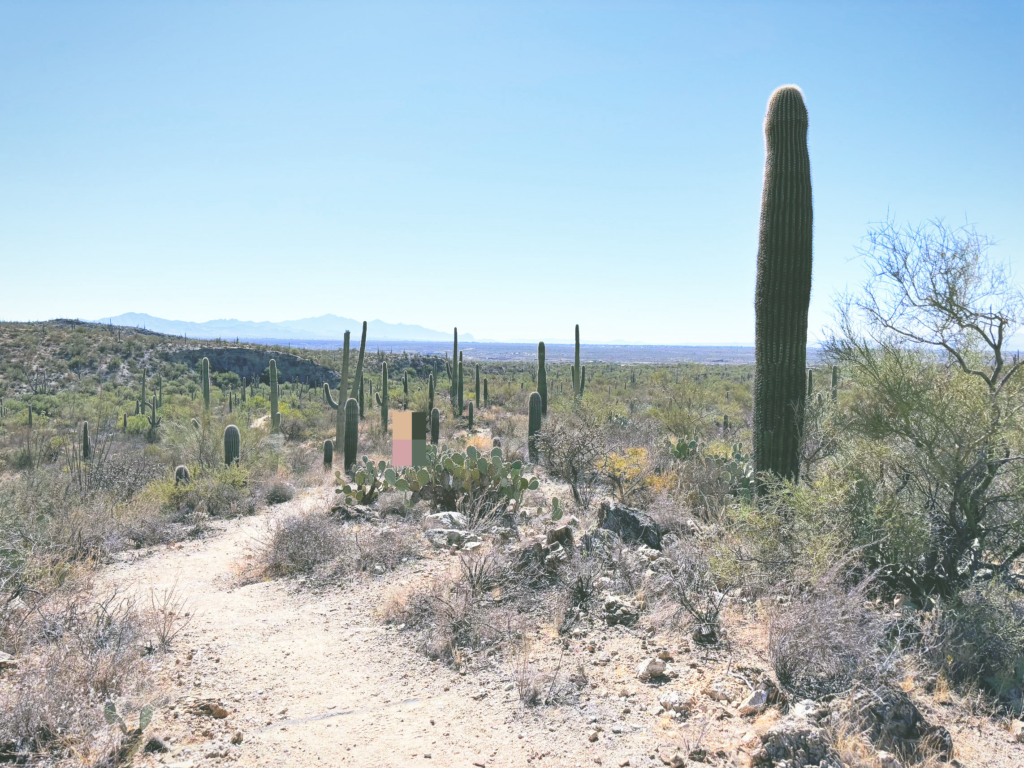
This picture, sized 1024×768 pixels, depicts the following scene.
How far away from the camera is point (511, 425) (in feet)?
76.0

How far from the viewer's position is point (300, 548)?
8070 mm

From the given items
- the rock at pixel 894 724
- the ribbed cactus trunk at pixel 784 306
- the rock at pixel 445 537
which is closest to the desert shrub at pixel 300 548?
the rock at pixel 445 537

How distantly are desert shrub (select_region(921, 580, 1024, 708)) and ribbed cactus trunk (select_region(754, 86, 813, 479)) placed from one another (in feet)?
10.1

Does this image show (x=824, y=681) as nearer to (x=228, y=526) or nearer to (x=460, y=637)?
(x=460, y=637)

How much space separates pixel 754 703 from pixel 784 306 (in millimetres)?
5614

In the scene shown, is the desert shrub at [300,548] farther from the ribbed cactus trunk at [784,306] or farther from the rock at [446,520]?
the ribbed cactus trunk at [784,306]

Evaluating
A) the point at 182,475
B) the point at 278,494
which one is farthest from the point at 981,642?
the point at 182,475

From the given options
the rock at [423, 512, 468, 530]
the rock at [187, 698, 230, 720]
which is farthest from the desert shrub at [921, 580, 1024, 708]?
the rock at [423, 512, 468, 530]

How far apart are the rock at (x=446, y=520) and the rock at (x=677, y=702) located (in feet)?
16.5

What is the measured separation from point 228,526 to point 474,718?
8.33m

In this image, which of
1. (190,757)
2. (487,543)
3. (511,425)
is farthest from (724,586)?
(511,425)

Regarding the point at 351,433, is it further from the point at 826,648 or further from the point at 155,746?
the point at 826,648

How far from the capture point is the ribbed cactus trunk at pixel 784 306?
849 cm

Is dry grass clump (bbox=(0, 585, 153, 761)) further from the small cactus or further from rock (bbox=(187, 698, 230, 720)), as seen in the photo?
the small cactus
